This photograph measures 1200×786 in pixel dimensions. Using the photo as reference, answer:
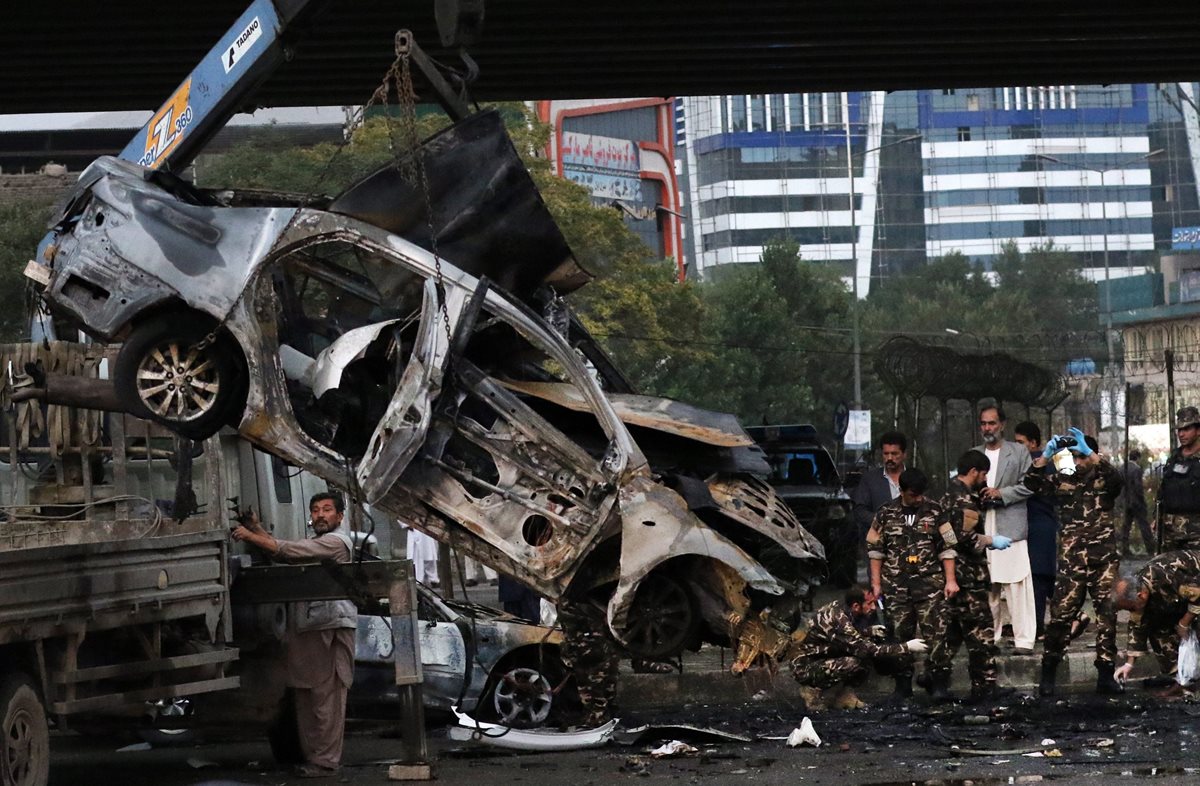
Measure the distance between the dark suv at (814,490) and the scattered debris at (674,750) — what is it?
901 centimetres

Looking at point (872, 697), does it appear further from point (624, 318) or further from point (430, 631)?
point (624, 318)

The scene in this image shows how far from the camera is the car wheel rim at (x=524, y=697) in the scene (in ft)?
39.3

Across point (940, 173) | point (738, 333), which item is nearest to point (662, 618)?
point (738, 333)

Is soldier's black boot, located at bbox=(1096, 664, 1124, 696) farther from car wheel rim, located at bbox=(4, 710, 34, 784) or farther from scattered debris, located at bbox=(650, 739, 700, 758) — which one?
car wheel rim, located at bbox=(4, 710, 34, 784)

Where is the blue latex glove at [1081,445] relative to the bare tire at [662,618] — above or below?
above

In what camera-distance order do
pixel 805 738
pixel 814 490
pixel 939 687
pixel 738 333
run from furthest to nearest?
pixel 738 333
pixel 814 490
pixel 939 687
pixel 805 738

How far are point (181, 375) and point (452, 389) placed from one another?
1444mm

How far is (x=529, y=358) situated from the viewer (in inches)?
400

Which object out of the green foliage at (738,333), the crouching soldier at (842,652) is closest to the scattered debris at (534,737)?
the crouching soldier at (842,652)

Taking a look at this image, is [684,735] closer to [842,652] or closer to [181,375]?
[842,652]

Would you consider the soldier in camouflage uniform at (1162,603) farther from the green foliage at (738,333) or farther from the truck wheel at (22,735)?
the green foliage at (738,333)

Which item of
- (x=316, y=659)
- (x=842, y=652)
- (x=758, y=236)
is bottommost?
(x=842, y=652)

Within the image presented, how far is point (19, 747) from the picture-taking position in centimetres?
842

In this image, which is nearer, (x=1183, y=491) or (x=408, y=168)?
(x=408, y=168)
